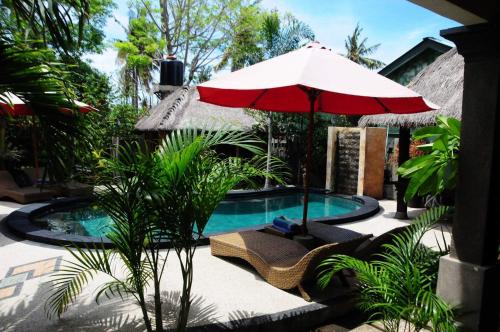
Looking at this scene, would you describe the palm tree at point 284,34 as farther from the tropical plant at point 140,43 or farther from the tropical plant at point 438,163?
the tropical plant at point 140,43

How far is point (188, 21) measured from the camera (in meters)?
23.7

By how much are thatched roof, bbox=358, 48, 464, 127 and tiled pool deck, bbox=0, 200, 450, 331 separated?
499cm

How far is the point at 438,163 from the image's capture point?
11.2 feet

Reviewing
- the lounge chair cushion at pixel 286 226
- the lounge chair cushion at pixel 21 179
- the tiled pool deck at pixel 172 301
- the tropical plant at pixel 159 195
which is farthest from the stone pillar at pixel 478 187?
the lounge chair cushion at pixel 21 179

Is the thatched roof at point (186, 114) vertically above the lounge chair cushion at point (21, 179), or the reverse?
the thatched roof at point (186, 114)

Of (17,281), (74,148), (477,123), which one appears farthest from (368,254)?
(17,281)

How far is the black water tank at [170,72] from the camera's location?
61.0 feet

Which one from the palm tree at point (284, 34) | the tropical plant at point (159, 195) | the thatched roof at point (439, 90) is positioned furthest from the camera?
the palm tree at point (284, 34)

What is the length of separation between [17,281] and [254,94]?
3.73m

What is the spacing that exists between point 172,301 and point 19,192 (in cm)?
703

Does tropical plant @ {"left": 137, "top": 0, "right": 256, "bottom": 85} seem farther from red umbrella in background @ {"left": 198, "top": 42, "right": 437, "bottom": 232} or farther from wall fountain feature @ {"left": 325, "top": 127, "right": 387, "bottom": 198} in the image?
red umbrella in background @ {"left": 198, "top": 42, "right": 437, "bottom": 232}

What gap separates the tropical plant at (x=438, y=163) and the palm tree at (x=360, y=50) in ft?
98.4

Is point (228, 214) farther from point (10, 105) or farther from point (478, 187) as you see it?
point (478, 187)

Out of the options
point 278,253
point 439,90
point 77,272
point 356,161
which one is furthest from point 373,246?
point 356,161
